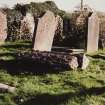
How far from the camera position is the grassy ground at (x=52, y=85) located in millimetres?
8819

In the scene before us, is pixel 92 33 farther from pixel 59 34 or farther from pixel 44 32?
pixel 59 34

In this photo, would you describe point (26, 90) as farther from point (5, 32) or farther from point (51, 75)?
point (5, 32)

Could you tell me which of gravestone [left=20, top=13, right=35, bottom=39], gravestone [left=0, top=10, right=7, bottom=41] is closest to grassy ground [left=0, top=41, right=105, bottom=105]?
gravestone [left=0, top=10, right=7, bottom=41]

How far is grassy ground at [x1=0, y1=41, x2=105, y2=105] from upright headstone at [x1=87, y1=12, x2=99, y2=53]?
2628 mm

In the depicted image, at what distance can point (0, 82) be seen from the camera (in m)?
10.0

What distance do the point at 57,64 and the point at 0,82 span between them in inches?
67.8

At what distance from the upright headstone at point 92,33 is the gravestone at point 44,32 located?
4.81 ft

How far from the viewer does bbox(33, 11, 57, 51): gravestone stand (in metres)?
13.7

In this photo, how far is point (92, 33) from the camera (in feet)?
49.3

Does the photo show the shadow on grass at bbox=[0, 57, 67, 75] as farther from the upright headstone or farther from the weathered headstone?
the weathered headstone

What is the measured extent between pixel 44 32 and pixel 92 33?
2.08m

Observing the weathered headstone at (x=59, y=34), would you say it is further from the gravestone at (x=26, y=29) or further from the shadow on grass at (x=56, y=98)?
the shadow on grass at (x=56, y=98)

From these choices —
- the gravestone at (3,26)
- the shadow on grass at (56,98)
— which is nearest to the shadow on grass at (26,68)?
the shadow on grass at (56,98)

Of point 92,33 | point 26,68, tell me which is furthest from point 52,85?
point 92,33
